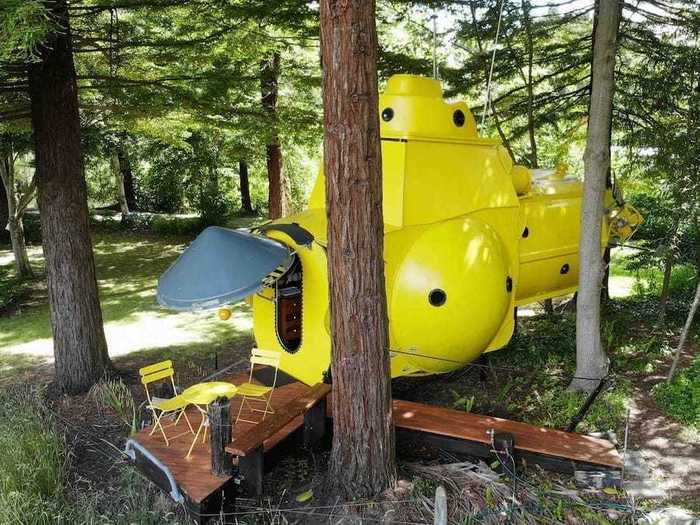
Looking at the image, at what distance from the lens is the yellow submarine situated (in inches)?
219

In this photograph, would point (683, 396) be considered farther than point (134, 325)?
No

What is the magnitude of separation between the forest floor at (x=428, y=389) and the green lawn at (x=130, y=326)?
0.04 metres

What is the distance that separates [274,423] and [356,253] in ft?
A: 5.91

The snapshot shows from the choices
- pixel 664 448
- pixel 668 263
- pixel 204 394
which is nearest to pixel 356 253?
pixel 204 394

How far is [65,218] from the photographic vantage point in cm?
727

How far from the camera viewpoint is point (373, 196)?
436 centimetres

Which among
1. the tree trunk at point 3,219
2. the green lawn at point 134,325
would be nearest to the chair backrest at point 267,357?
the green lawn at point 134,325

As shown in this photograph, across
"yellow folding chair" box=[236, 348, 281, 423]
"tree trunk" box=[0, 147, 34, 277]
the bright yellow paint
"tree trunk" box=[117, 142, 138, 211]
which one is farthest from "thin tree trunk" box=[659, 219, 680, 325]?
"tree trunk" box=[117, 142, 138, 211]

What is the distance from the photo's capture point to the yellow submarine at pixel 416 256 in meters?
5.56

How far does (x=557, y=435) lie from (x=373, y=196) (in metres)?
3.20

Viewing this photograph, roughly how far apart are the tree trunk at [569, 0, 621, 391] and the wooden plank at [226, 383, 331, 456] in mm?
3125

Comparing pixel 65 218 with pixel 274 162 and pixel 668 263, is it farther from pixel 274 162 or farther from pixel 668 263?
pixel 668 263

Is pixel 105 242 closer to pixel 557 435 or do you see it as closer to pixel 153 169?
pixel 153 169

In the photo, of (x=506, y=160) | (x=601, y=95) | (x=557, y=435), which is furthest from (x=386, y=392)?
(x=601, y=95)
